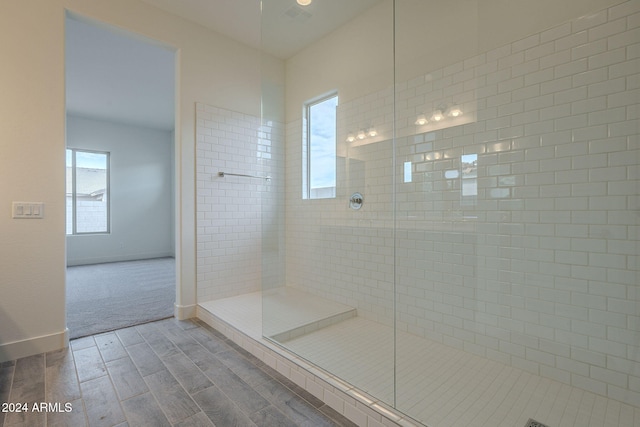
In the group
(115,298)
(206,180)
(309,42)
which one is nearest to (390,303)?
(206,180)

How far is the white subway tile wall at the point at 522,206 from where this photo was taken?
154 centimetres

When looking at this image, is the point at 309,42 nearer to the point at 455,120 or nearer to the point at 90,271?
the point at 455,120

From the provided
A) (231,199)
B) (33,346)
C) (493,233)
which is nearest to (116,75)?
(231,199)

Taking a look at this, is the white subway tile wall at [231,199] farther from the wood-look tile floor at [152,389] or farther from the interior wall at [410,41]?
the wood-look tile floor at [152,389]

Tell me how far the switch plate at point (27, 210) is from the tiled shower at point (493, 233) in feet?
3.86

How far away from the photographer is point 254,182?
134 inches

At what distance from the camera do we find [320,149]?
304 cm

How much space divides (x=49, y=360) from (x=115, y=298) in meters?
1.50

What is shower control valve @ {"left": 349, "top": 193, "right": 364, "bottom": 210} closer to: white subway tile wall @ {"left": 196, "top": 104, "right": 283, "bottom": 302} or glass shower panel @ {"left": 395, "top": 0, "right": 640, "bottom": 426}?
glass shower panel @ {"left": 395, "top": 0, "right": 640, "bottom": 426}

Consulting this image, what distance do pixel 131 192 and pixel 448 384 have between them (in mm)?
6733

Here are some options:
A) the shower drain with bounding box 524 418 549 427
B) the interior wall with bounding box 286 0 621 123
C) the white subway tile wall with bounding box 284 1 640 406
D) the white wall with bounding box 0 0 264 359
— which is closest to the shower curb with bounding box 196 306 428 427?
the shower drain with bounding box 524 418 549 427

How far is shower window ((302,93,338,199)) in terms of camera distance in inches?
A: 116

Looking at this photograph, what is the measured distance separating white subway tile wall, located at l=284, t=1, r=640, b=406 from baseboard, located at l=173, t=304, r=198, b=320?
162 cm

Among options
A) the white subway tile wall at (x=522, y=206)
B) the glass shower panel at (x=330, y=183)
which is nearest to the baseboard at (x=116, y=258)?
the glass shower panel at (x=330, y=183)
